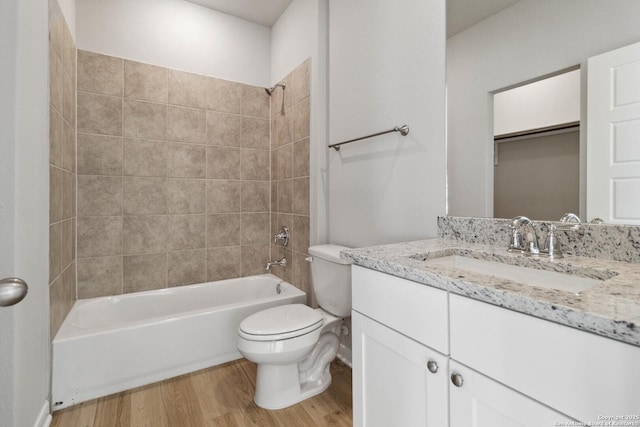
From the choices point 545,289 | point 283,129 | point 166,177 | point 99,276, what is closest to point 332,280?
point 545,289

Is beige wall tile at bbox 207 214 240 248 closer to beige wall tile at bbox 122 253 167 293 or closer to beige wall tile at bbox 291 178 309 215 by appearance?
beige wall tile at bbox 122 253 167 293

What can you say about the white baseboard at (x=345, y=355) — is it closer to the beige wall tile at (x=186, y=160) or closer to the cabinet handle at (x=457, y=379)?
the cabinet handle at (x=457, y=379)

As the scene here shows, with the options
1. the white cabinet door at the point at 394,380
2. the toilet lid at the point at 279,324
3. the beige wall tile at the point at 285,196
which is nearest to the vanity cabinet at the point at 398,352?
the white cabinet door at the point at 394,380

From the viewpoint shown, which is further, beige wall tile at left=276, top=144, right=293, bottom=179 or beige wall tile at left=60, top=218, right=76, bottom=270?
beige wall tile at left=276, top=144, right=293, bottom=179

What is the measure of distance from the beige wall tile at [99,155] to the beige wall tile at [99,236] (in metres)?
0.34

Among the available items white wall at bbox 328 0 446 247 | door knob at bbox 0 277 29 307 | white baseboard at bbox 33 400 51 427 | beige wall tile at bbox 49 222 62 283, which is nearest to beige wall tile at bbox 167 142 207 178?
beige wall tile at bbox 49 222 62 283

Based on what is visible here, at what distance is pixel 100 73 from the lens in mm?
2146

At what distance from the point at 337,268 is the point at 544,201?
38.8 inches

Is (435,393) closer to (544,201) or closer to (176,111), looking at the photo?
(544,201)

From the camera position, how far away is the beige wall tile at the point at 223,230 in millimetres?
2566

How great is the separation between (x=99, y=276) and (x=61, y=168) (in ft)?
2.79

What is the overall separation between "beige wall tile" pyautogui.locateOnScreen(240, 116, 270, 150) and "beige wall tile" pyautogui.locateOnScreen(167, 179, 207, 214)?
0.53 meters

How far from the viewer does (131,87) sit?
7.37ft

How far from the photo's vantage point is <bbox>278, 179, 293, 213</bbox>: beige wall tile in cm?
250
